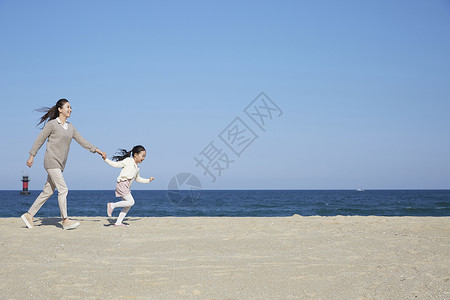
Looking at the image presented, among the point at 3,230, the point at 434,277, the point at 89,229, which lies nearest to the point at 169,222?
the point at 89,229

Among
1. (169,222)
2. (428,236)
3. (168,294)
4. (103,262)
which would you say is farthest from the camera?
(169,222)

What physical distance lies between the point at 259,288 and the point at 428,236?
14.0ft

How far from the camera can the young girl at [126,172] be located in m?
7.80

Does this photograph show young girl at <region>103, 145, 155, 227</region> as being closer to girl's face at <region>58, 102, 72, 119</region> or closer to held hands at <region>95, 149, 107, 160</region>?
held hands at <region>95, 149, 107, 160</region>

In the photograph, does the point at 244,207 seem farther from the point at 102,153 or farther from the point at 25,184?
the point at 25,184

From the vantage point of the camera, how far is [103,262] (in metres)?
4.62

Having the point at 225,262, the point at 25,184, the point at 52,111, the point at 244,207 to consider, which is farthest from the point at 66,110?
the point at 25,184

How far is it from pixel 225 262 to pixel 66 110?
426 centimetres

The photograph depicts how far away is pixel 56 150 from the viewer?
6.88 meters

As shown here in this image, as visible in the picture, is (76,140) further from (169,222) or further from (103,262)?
(103,262)

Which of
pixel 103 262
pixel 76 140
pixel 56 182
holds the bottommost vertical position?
pixel 103 262

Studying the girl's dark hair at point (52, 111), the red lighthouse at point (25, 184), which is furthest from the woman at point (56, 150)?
the red lighthouse at point (25, 184)

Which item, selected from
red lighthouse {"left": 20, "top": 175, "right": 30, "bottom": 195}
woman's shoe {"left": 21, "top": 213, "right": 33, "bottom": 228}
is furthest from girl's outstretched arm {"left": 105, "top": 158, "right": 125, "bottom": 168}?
red lighthouse {"left": 20, "top": 175, "right": 30, "bottom": 195}

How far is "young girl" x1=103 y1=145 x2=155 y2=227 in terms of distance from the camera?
7801 mm
